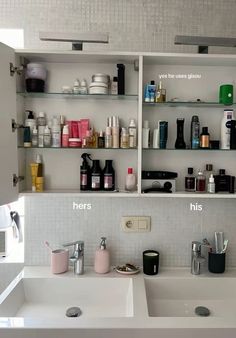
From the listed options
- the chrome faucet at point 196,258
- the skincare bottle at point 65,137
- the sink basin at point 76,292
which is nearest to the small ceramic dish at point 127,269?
the sink basin at point 76,292

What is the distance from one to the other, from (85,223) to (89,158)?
0.40 m

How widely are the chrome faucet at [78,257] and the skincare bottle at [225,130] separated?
100 cm

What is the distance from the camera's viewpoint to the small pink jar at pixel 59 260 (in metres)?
1.67

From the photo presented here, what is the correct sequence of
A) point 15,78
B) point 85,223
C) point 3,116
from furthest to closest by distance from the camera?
point 85,223
point 15,78
point 3,116

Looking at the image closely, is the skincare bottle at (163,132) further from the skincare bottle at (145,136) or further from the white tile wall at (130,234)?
the white tile wall at (130,234)

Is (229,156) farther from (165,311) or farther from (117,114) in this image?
(165,311)

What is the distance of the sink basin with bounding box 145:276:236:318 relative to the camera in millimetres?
1655

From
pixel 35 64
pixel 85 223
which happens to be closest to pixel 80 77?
pixel 35 64

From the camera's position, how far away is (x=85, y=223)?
1769mm

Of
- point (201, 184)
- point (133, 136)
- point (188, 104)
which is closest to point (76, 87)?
point (133, 136)

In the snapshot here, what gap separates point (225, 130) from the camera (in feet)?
5.36

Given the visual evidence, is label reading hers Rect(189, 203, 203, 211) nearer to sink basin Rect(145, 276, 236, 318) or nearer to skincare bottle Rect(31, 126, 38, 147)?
sink basin Rect(145, 276, 236, 318)

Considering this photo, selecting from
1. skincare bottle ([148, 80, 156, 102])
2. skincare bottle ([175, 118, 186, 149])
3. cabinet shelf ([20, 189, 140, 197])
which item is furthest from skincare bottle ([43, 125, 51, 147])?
skincare bottle ([175, 118, 186, 149])

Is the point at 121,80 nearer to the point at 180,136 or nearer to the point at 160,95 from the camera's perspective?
the point at 160,95
